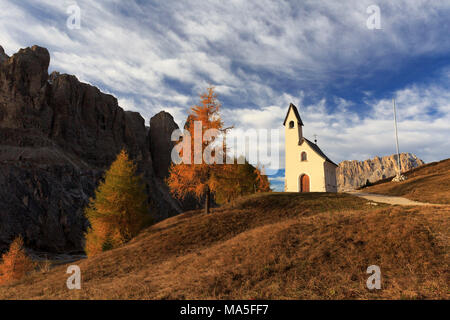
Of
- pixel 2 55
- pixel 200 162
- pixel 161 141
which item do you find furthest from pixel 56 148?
pixel 200 162

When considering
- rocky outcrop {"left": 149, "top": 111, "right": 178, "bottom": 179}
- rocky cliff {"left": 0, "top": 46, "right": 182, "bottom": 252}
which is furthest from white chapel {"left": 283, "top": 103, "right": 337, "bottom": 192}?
rocky outcrop {"left": 149, "top": 111, "right": 178, "bottom": 179}

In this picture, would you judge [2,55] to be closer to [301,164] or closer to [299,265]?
[301,164]

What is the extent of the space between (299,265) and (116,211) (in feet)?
66.1

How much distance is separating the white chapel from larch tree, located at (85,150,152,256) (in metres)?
17.8

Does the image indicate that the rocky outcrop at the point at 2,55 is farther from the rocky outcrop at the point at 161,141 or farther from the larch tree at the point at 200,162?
the larch tree at the point at 200,162

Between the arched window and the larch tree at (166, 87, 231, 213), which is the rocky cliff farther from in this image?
the arched window

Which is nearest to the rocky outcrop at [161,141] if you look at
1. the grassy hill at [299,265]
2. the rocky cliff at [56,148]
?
the rocky cliff at [56,148]

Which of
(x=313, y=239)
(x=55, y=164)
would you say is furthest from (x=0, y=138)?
(x=313, y=239)

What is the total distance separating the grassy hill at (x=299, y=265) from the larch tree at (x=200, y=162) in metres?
5.23

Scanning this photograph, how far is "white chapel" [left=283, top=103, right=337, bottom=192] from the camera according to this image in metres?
29.3
